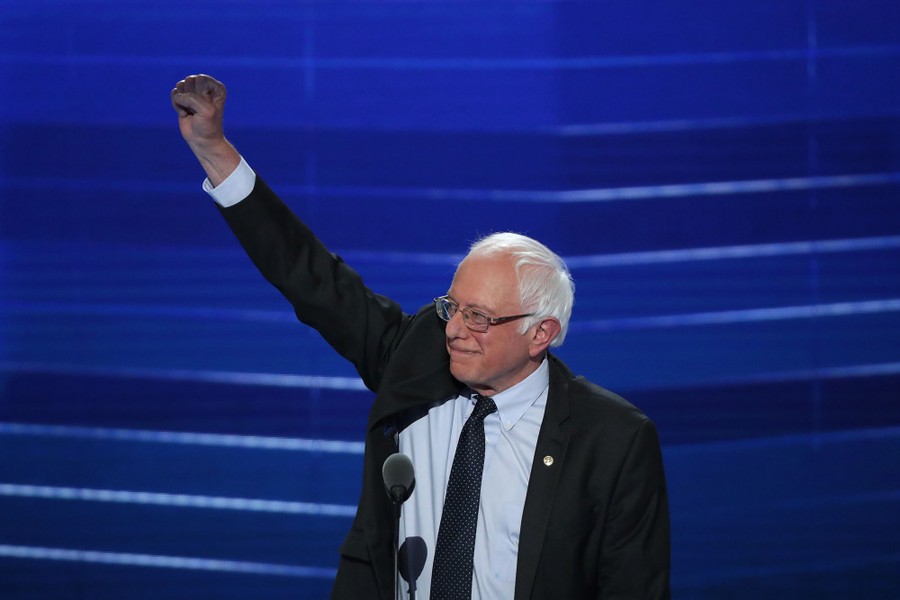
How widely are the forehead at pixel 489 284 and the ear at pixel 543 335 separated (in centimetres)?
9

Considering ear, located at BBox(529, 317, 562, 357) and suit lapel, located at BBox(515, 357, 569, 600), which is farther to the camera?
ear, located at BBox(529, 317, 562, 357)

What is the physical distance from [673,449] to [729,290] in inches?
20.6

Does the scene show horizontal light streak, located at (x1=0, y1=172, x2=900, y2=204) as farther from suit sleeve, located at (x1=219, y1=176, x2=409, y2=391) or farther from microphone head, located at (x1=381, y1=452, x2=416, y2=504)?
microphone head, located at (x1=381, y1=452, x2=416, y2=504)

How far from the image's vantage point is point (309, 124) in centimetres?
347

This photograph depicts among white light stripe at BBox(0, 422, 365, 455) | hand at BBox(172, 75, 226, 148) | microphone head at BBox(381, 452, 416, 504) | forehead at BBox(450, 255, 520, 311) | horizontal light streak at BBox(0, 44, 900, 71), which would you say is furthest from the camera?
white light stripe at BBox(0, 422, 365, 455)

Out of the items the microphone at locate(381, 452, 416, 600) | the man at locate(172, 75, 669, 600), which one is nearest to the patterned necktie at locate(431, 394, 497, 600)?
the man at locate(172, 75, 669, 600)

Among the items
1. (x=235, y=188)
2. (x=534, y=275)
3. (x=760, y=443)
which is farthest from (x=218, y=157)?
(x=760, y=443)

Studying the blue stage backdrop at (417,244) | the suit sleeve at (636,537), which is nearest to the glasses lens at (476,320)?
the suit sleeve at (636,537)

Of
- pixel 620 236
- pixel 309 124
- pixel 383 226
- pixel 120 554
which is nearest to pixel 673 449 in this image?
pixel 620 236

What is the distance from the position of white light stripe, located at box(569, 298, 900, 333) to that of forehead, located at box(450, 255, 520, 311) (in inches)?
57.0

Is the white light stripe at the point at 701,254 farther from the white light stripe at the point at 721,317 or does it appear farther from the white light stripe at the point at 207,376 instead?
the white light stripe at the point at 207,376

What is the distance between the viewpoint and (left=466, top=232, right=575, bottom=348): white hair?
206cm

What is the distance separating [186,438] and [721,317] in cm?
170

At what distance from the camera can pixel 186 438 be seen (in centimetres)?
358
